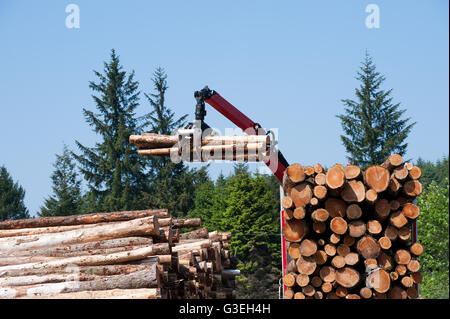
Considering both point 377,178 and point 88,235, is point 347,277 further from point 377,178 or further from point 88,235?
point 88,235

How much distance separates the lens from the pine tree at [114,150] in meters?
36.9

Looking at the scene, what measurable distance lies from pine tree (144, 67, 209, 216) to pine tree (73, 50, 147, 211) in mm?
761

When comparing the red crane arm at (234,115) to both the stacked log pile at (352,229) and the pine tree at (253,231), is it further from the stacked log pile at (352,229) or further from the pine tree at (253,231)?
the pine tree at (253,231)

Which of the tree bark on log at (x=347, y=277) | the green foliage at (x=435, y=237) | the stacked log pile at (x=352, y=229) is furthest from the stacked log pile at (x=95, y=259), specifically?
the green foliage at (x=435, y=237)

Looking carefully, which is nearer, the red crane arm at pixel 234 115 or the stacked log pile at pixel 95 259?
the stacked log pile at pixel 95 259

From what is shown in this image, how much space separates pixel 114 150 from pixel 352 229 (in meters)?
29.3

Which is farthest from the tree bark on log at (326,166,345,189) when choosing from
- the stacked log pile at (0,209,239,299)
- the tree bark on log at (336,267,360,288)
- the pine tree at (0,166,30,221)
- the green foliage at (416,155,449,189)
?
the green foliage at (416,155,449,189)

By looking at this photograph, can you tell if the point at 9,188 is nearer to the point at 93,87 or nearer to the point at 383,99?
the point at 93,87

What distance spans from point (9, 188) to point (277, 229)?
1943 cm

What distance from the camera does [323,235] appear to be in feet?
30.3

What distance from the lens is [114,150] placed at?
3712 cm

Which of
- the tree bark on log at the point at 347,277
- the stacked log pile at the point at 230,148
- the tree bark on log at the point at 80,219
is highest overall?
the stacked log pile at the point at 230,148

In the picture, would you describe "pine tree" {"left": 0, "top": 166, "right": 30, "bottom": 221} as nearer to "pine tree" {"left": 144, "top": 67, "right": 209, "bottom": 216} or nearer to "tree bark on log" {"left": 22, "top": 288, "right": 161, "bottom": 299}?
"pine tree" {"left": 144, "top": 67, "right": 209, "bottom": 216}

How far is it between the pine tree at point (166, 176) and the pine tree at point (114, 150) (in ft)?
2.50
